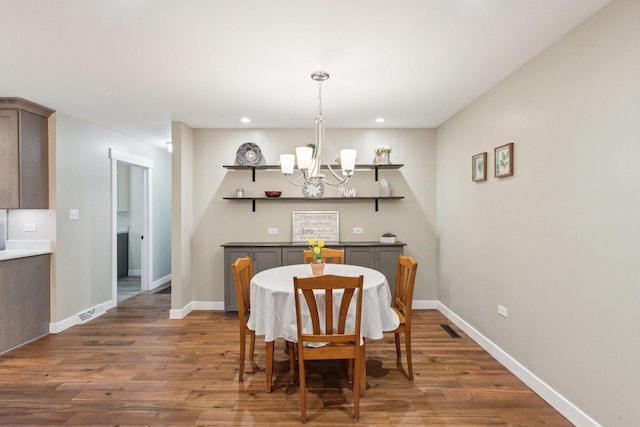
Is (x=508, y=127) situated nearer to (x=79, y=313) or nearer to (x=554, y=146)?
(x=554, y=146)

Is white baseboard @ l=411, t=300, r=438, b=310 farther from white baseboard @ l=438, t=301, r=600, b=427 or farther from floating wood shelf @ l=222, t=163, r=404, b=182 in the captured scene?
floating wood shelf @ l=222, t=163, r=404, b=182

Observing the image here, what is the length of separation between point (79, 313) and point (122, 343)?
1.12 m

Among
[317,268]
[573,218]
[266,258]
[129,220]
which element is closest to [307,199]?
[266,258]

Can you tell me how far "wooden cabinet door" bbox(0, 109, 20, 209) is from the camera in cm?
342

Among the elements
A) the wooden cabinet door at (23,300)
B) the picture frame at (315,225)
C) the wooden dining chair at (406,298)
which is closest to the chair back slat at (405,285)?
the wooden dining chair at (406,298)

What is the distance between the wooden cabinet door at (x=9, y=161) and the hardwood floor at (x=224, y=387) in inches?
59.6

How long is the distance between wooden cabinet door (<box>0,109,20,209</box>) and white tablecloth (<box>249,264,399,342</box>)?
9.20 feet

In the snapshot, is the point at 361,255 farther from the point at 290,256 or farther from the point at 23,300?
the point at 23,300

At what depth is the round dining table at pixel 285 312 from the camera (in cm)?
238

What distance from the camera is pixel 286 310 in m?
2.38

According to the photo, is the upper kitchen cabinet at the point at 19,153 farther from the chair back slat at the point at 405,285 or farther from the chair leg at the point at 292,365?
the chair back slat at the point at 405,285

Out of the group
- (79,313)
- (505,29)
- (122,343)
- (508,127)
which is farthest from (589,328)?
(79,313)

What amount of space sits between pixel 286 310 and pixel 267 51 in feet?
6.09

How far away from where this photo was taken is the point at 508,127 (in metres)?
2.90
